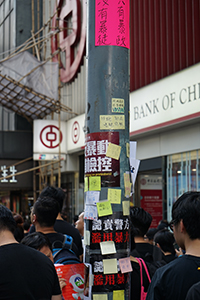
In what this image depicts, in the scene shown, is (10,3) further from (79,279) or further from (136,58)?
(79,279)

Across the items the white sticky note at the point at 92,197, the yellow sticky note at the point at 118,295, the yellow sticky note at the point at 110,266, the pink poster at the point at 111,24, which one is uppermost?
the pink poster at the point at 111,24

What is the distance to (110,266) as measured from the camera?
11.4ft

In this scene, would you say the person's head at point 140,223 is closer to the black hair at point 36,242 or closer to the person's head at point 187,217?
the black hair at point 36,242

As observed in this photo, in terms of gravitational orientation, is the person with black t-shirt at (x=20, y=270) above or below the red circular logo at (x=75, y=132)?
below

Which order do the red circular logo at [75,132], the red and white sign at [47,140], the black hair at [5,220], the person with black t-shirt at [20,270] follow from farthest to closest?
the red and white sign at [47,140] < the red circular logo at [75,132] < the black hair at [5,220] < the person with black t-shirt at [20,270]

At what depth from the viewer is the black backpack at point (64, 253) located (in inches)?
156

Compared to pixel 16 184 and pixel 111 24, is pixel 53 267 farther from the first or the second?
pixel 16 184

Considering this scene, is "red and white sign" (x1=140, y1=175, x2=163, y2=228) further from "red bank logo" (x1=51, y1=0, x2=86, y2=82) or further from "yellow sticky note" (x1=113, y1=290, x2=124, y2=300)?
"yellow sticky note" (x1=113, y1=290, x2=124, y2=300)

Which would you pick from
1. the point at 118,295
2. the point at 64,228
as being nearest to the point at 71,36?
the point at 64,228

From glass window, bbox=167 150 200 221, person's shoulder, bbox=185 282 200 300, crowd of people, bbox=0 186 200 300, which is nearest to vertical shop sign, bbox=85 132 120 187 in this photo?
crowd of people, bbox=0 186 200 300

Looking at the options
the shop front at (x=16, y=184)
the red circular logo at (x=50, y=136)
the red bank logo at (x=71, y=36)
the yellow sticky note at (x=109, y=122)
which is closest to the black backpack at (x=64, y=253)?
the yellow sticky note at (x=109, y=122)

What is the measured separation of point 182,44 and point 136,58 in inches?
82.5

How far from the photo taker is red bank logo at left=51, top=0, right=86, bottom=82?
15.9 metres

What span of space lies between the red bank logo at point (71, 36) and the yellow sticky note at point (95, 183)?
12472 millimetres
